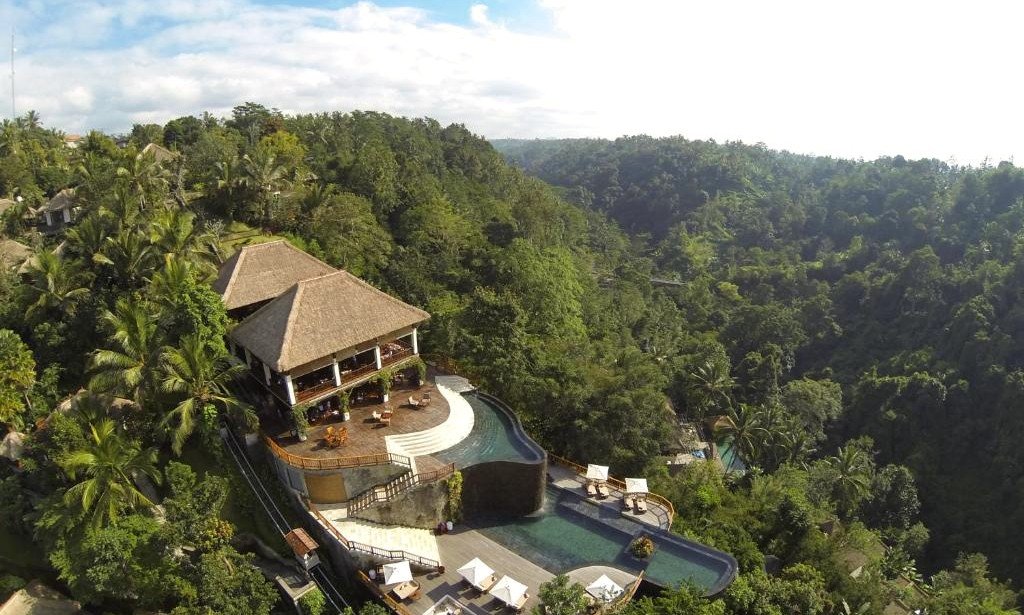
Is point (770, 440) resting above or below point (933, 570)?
above

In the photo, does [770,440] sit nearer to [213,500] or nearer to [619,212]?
[213,500]

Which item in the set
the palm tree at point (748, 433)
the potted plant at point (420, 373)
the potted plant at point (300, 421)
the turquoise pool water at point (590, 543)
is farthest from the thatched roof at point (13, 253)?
the palm tree at point (748, 433)

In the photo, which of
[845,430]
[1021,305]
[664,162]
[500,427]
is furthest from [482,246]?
[664,162]

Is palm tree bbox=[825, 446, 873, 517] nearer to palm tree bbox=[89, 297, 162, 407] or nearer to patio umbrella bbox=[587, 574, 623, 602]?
patio umbrella bbox=[587, 574, 623, 602]

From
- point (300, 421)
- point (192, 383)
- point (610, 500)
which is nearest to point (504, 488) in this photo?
point (610, 500)

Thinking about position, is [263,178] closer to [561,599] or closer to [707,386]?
[561,599]

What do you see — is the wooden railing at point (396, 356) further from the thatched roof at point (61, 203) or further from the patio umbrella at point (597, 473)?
the thatched roof at point (61, 203)

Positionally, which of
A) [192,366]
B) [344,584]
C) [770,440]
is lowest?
[770,440]
